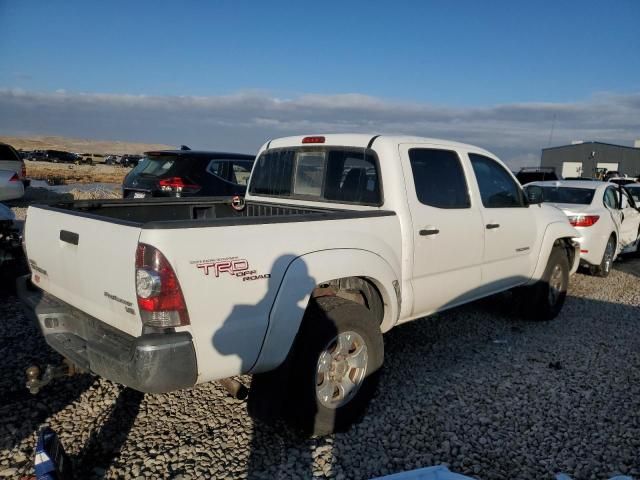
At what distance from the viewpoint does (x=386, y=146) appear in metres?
3.91

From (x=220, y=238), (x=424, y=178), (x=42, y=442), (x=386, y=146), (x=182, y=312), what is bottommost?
(x=42, y=442)

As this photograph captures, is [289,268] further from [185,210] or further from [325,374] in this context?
[185,210]

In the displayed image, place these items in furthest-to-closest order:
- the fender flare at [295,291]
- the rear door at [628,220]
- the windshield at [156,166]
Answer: the rear door at [628,220] < the windshield at [156,166] < the fender flare at [295,291]

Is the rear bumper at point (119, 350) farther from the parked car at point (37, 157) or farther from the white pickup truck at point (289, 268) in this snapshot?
the parked car at point (37, 157)

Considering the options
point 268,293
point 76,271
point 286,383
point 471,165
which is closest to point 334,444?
point 286,383

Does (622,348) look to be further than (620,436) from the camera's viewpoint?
Yes

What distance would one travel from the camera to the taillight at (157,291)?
97.8 inches

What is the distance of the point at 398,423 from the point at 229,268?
1.80 metres

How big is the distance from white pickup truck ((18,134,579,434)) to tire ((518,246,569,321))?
2.43 feet

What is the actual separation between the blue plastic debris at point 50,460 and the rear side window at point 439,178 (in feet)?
9.59

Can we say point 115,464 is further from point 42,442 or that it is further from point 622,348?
point 622,348

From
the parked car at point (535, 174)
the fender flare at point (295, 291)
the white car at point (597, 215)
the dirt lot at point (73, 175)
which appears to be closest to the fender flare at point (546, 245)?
the white car at point (597, 215)

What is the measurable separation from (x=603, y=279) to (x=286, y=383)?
24.3 feet

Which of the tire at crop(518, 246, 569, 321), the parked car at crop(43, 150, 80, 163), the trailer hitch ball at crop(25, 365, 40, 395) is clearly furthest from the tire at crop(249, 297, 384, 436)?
the parked car at crop(43, 150, 80, 163)
